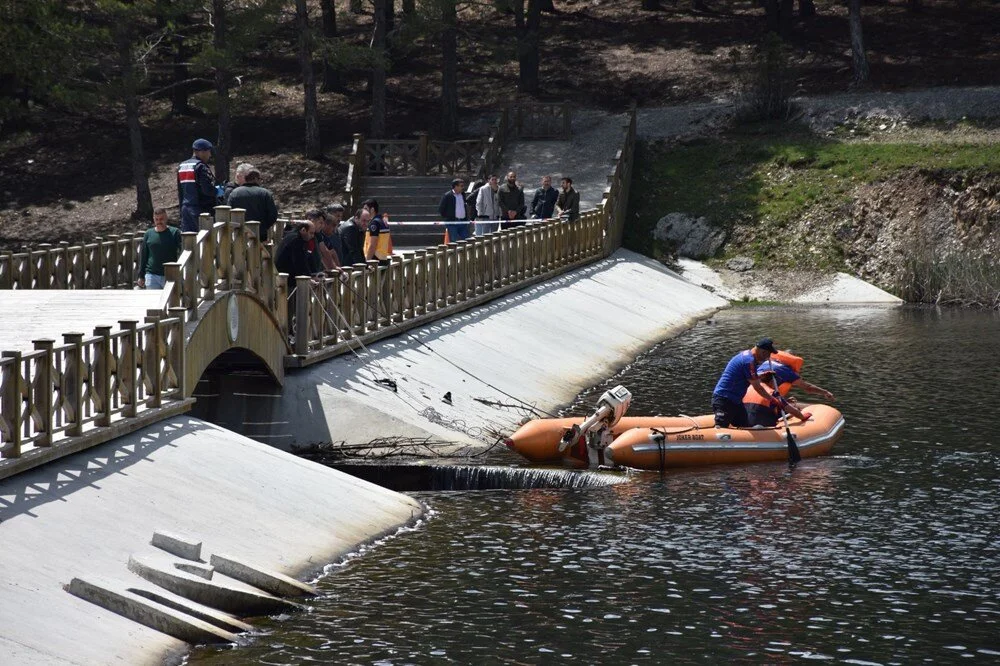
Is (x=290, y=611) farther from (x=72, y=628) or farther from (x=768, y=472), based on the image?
(x=768, y=472)

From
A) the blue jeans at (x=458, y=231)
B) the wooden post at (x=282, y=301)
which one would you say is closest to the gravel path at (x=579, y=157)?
the blue jeans at (x=458, y=231)

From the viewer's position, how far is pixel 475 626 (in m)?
13.8

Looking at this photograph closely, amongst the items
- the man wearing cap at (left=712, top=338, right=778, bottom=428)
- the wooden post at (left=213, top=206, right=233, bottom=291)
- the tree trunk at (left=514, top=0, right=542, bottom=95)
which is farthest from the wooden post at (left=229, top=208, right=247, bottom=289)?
the tree trunk at (left=514, top=0, right=542, bottom=95)

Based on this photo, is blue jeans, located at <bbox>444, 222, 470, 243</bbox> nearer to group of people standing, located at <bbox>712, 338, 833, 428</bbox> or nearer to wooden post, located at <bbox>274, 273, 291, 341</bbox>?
wooden post, located at <bbox>274, 273, 291, 341</bbox>

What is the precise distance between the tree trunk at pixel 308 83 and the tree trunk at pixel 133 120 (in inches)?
208

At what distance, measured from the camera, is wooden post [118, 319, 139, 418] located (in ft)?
54.0

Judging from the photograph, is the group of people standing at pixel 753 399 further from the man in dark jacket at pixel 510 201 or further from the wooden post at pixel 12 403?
the man in dark jacket at pixel 510 201

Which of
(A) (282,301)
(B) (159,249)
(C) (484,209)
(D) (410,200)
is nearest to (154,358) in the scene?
(B) (159,249)

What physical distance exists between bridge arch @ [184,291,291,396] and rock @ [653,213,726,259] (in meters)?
27.2

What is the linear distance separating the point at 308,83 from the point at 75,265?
2631 cm

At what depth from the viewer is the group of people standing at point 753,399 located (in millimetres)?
22484

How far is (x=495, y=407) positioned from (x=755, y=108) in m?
31.7

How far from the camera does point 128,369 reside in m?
16.6

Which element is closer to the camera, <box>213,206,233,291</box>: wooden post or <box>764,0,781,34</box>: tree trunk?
<box>213,206,233,291</box>: wooden post
